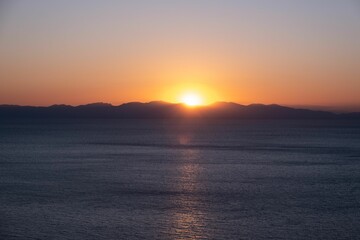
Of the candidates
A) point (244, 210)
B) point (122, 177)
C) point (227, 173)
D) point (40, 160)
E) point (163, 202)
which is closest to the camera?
point (244, 210)

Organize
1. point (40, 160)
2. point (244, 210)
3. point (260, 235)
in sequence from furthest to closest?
point (40, 160) → point (244, 210) → point (260, 235)

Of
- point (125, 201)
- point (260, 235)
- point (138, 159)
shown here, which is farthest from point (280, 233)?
point (138, 159)

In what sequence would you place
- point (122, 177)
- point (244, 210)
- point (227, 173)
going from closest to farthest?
point (244, 210)
point (122, 177)
point (227, 173)

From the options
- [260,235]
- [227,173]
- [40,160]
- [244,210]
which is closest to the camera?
[260,235]

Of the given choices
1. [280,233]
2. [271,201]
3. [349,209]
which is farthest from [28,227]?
[349,209]

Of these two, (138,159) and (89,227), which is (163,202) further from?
(138,159)

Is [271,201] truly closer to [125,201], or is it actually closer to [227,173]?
[125,201]

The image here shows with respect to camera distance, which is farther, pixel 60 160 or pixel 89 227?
pixel 60 160

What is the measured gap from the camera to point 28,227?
31.8 metres

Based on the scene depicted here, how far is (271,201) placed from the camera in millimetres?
40375

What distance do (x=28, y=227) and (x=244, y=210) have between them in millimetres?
12671

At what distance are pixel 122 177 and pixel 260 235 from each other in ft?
83.9

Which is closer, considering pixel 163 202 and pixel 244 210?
pixel 244 210

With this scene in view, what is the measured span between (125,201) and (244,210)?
7970mm
